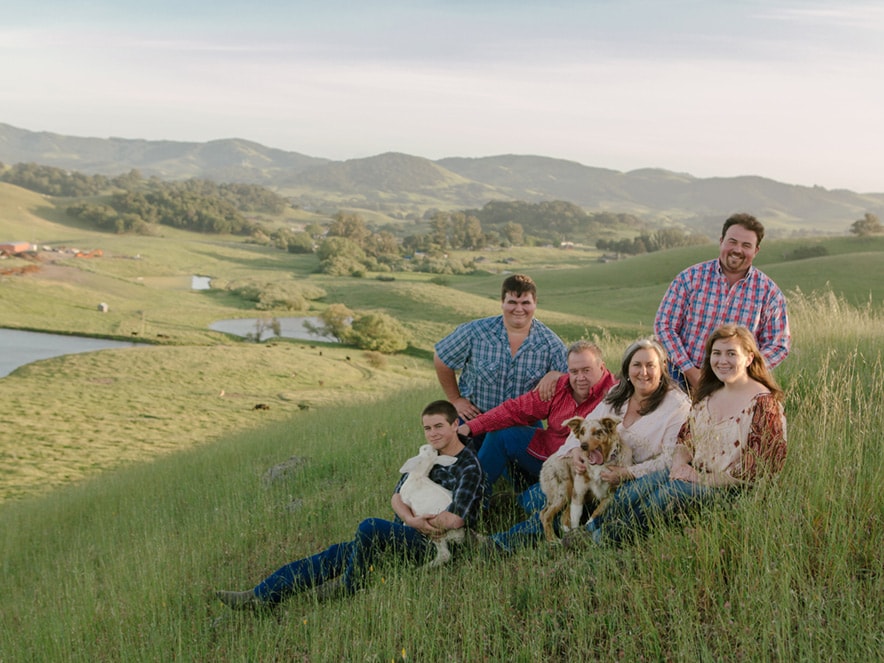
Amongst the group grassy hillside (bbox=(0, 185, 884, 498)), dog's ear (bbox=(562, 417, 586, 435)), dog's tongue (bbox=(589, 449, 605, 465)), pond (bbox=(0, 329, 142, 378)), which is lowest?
pond (bbox=(0, 329, 142, 378))

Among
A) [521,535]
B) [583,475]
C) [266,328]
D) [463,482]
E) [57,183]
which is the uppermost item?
[57,183]

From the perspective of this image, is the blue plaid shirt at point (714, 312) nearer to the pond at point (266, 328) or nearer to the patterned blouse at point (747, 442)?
the patterned blouse at point (747, 442)

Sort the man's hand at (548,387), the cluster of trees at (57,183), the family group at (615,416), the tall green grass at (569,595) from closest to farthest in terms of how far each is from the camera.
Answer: the tall green grass at (569,595), the family group at (615,416), the man's hand at (548,387), the cluster of trees at (57,183)

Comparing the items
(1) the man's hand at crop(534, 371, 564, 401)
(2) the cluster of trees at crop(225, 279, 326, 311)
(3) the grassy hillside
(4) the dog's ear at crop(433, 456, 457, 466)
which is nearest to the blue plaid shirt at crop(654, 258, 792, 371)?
(1) the man's hand at crop(534, 371, 564, 401)

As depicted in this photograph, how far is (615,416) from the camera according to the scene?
5547 mm

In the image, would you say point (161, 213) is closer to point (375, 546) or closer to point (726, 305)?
point (726, 305)

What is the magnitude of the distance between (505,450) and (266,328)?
4815cm

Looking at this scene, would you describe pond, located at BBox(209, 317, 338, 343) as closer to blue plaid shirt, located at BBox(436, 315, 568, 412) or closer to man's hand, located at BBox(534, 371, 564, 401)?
blue plaid shirt, located at BBox(436, 315, 568, 412)

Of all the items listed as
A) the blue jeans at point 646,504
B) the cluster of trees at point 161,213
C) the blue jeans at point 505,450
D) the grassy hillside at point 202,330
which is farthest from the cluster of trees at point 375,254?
the blue jeans at point 646,504

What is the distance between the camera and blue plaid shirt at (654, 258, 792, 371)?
664 cm

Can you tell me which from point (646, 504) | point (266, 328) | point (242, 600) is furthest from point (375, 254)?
point (646, 504)

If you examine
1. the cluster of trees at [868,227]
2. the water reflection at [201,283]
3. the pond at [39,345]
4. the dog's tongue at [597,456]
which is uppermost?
the cluster of trees at [868,227]

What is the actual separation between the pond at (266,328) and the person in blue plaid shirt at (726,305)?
45240 mm

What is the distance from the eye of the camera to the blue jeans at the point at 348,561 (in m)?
5.56
